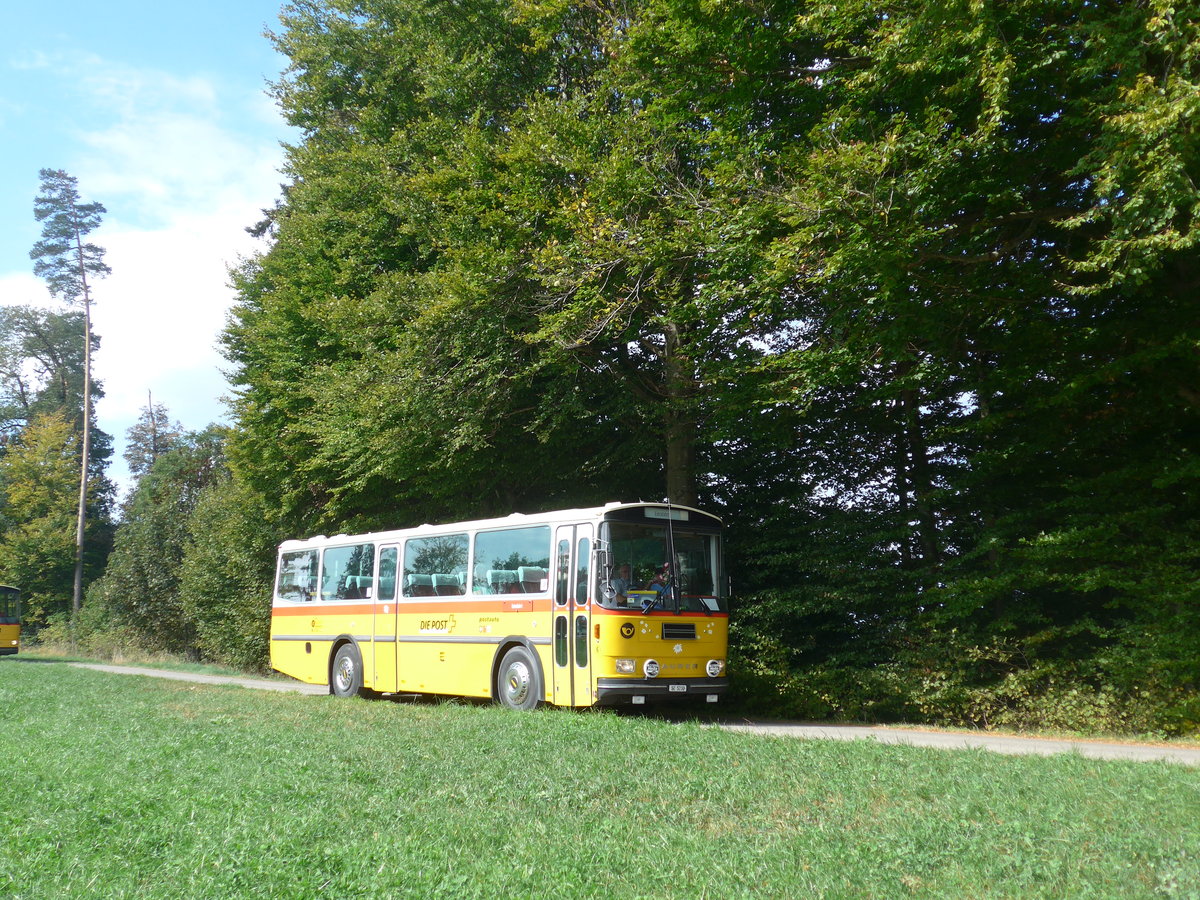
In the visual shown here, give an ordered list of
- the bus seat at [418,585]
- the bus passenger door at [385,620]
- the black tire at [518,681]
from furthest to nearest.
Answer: the bus passenger door at [385,620], the bus seat at [418,585], the black tire at [518,681]

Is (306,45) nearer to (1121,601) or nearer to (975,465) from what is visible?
(975,465)

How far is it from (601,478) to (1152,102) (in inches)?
568

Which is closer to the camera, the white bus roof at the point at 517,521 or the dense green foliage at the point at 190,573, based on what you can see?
the white bus roof at the point at 517,521

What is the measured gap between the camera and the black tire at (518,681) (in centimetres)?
1392

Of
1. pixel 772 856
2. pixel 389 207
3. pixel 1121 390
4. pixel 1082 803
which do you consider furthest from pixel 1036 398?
pixel 389 207

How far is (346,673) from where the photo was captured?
18.7m

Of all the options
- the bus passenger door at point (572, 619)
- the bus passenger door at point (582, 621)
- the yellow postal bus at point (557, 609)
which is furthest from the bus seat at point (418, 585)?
the bus passenger door at point (582, 621)

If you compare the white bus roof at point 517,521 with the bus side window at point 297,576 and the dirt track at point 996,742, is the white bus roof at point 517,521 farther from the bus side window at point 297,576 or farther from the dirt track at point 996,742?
the dirt track at point 996,742

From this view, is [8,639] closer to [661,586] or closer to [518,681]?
[518,681]

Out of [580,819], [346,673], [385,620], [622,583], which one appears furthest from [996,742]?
[346,673]

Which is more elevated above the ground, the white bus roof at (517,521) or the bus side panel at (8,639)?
the white bus roof at (517,521)

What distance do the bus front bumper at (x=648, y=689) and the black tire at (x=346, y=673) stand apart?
6.98 meters

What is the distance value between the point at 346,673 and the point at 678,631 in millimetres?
8043

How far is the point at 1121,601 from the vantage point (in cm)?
1329
